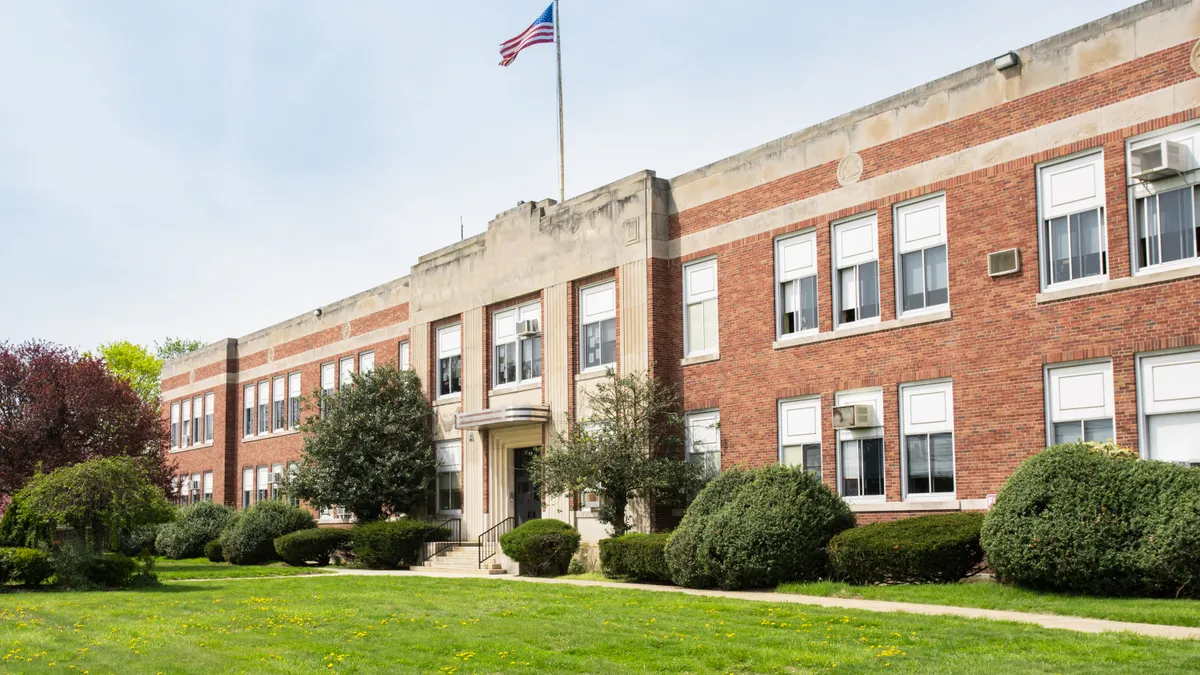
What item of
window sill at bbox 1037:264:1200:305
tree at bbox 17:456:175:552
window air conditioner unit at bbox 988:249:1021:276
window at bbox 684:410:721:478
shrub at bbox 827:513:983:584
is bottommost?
shrub at bbox 827:513:983:584

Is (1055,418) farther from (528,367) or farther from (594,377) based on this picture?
(528,367)

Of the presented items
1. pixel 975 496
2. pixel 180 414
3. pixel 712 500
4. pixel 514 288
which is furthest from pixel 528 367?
pixel 180 414

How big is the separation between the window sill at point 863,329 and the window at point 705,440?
2507 millimetres

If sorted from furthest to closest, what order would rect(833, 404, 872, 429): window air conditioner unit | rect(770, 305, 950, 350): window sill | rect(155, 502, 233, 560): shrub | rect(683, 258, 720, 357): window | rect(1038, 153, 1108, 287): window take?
1. rect(155, 502, 233, 560): shrub
2. rect(683, 258, 720, 357): window
3. rect(833, 404, 872, 429): window air conditioner unit
4. rect(770, 305, 950, 350): window sill
5. rect(1038, 153, 1108, 287): window

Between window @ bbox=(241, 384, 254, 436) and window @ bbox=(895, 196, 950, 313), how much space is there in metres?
32.8

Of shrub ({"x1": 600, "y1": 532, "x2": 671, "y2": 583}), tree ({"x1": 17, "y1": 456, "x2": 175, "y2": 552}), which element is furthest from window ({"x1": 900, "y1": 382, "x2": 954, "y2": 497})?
tree ({"x1": 17, "y1": 456, "x2": 175, "y2": 552})

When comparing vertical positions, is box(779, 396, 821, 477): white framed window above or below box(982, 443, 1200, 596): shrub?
above

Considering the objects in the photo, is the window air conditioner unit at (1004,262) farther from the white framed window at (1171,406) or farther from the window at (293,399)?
the window at (293,399)

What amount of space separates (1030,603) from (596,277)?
15.5 m

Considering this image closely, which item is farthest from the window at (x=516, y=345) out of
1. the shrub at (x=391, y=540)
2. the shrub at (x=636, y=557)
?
the shrub at (x=636, y=557)

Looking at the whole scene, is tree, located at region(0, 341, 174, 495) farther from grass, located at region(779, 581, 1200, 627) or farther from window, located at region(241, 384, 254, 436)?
grass, located at region(779, 581, 1200, 627)

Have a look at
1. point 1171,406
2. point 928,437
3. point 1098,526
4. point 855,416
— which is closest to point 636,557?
point 855,416

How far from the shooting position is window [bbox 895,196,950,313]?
22.3m

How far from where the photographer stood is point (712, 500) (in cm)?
2306
